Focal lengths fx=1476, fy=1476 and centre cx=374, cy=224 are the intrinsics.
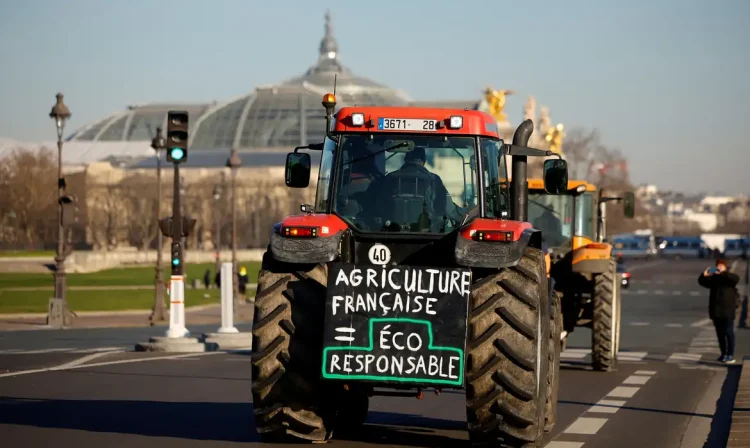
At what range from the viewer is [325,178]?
1145 centimetres

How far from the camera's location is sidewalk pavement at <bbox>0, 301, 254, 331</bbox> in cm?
3744

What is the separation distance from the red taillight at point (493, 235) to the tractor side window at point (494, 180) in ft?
2.44

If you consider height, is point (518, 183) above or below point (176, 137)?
below

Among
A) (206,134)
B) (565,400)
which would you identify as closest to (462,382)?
(565,400)

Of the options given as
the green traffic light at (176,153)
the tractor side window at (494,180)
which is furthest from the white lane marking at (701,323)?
the tractor side window at (494,180)

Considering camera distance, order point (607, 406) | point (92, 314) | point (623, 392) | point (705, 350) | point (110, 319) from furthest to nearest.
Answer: point (92, 314)
point (110, 319)
point (705, 350)
point (623, 392)
point (607, 406)

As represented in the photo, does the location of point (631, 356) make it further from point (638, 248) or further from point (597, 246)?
point (638, 248)

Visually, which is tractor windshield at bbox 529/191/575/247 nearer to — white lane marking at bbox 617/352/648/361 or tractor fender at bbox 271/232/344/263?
white lane marking at bbox 617/352/648/361

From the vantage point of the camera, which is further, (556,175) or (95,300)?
(95,300)

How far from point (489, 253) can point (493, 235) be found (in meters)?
0.18

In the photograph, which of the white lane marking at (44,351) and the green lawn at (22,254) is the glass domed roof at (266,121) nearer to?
the green lawn at (22,254)

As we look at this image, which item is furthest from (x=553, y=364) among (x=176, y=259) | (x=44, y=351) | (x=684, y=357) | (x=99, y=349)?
(x=99, y=349)

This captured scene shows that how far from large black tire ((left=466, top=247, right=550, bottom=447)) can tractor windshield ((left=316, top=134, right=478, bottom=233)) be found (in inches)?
35.4

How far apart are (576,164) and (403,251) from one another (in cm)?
12243
